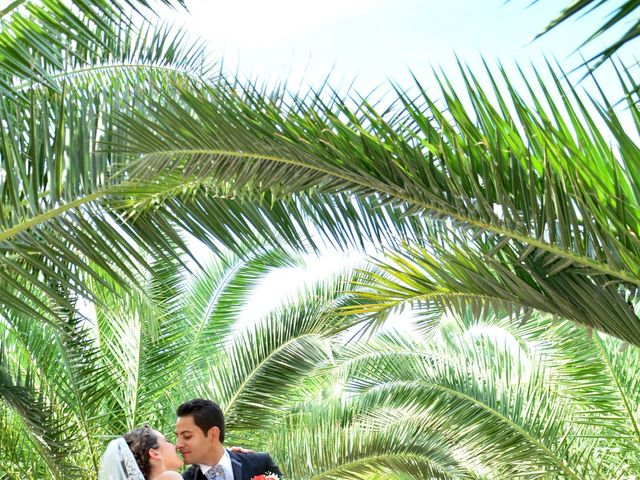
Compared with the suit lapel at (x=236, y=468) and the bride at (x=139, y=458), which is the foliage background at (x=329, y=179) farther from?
the suit lapel at (x=236, y=468)

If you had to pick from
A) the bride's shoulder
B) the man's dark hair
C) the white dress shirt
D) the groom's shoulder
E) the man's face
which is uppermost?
the man's dark hair

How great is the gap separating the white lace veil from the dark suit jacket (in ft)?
0.94

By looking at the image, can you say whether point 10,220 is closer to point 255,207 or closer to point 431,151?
point 255,207

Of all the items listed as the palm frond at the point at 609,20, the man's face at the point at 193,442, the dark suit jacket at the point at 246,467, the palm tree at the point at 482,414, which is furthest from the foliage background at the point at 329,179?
the palm tree at the point at 482,414

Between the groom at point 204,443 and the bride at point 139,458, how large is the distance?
0.12 m

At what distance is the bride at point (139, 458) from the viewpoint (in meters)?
5.47

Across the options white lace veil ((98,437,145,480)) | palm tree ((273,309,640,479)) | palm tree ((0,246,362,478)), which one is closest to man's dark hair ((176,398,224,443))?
white lace veil ((98,437,145,480))

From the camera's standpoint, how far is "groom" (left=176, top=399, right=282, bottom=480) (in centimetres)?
546

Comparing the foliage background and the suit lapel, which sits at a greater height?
the foliage background

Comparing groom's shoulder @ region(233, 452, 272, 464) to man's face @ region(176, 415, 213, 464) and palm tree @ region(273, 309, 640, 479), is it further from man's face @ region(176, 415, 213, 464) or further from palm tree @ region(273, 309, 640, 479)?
palm tree @ region(273, 309, 640, 479)

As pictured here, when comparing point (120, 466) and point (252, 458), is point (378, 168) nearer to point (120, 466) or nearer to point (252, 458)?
point (252, 458)

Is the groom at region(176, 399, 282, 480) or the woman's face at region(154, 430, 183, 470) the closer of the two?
the groom at region(176, 399, 282, 480)

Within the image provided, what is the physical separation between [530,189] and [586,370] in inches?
259

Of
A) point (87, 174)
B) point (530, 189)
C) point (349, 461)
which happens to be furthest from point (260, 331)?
point (530, 189)
